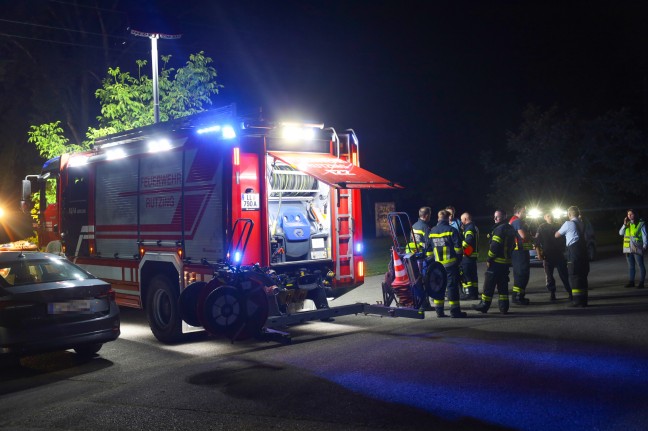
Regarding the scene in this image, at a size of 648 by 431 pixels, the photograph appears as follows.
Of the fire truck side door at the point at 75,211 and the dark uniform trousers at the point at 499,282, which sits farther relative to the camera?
the fire truck side door at the point at 75,211

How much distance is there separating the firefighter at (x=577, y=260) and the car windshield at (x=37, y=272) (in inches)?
306

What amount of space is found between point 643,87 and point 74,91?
119 ft

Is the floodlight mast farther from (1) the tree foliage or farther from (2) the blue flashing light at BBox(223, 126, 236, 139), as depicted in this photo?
(1) the tree foliage

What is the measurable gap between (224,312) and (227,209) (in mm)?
1387

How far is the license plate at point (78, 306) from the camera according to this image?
7.79 metres

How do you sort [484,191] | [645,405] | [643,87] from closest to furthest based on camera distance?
[645,405], [643,87], [484,191]

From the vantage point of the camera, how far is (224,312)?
8391 mm

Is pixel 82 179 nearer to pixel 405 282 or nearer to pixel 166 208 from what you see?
pixel 166 208

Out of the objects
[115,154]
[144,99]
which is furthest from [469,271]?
[144,99]

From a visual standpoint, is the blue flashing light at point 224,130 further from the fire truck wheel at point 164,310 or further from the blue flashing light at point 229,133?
the fire truck wheel at point 164,310

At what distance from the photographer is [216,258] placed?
910 cm

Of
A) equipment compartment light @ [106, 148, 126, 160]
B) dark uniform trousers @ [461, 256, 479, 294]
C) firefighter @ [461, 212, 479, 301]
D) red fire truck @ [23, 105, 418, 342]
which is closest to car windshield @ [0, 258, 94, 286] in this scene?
red fire truck @ [23, 105, 418, 342]

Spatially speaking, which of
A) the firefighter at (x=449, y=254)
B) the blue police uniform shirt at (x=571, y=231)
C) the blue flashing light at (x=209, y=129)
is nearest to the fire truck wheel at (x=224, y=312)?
the blue flashing light at (x=209, y=129)

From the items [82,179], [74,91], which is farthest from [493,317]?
[74,91]
